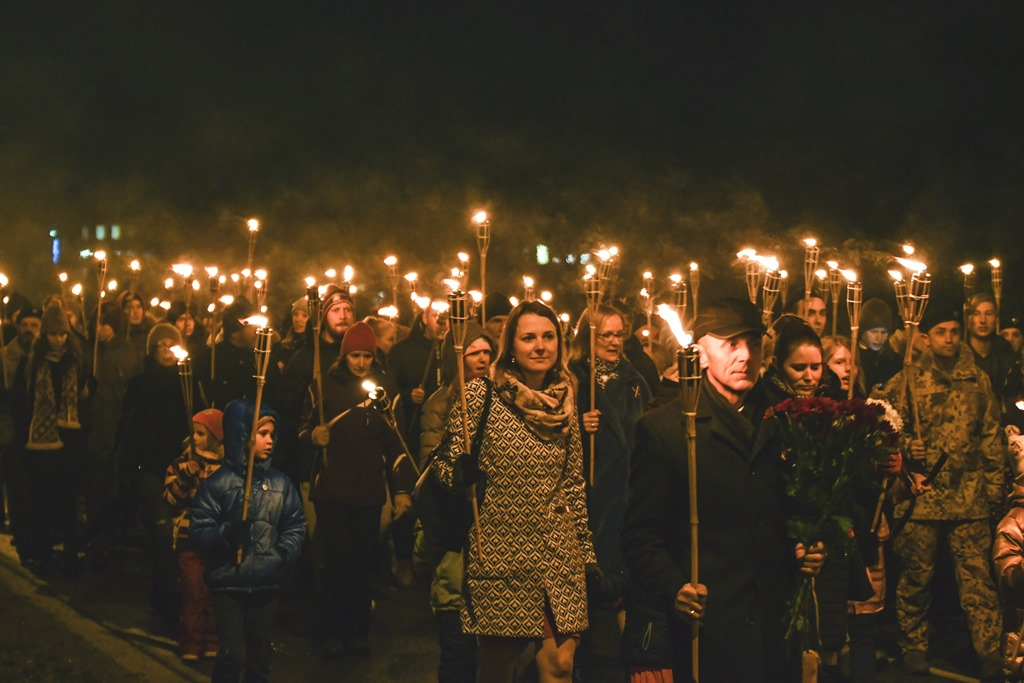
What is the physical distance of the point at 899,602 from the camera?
314 inches

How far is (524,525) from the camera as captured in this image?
544 centimetres

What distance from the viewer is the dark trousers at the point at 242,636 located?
20.8 feet

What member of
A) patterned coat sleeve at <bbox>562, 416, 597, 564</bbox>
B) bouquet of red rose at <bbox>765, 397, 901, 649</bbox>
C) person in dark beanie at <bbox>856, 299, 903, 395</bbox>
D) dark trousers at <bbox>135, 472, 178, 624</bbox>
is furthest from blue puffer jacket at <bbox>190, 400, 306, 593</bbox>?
person in dark beanie at <bbox>856, 299, 903, 395</bbox>

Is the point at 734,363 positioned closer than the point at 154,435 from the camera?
Yes

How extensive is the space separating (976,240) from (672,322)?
16.8 metres

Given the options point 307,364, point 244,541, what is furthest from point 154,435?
point 244,541

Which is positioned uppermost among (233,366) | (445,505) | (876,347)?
(876,347)

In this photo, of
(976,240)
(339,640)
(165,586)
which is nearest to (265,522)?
(339,640)

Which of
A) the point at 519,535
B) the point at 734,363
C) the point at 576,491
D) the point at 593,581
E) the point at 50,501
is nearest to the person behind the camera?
the point at 734,363

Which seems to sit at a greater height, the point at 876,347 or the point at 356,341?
the point at 876,347

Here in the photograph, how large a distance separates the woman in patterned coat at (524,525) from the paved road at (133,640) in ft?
7.64

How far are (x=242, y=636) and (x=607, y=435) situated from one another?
8.22 ft

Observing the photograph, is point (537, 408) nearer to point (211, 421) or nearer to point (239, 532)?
point (239, 532)

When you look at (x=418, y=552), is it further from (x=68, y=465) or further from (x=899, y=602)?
(x=68, y=465)
